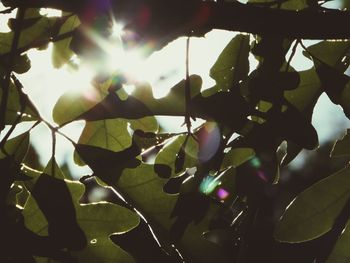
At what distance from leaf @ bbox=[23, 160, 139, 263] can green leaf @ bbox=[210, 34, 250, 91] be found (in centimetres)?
48

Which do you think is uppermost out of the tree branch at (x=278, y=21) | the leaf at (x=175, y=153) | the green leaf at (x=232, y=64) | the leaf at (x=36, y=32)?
the tree branch at (x=278, y=21)

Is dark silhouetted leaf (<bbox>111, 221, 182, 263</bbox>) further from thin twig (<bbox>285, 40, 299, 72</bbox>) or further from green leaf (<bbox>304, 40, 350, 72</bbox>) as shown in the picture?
green leaf (<bbox>304, 40, 350, 72</bbox>)

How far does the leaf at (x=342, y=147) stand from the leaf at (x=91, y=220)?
0.66m

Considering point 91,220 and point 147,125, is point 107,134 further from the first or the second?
point 91,220

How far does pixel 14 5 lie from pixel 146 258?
761mm

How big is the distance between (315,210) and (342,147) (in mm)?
276

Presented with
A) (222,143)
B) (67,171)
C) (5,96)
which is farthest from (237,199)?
(67,171)

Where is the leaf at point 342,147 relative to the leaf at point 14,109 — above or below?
below

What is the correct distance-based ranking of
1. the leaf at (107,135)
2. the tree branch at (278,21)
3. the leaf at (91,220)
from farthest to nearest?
the leaf at (107,135)
the leaf at (91,220)
the tree branch at (278,21)

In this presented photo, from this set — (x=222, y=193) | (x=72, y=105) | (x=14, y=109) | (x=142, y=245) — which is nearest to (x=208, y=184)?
(x=222, y=193)

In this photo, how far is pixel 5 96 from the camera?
3.67ft

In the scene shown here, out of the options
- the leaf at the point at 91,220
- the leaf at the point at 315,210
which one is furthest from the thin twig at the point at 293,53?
the leaf at the point at 91,220

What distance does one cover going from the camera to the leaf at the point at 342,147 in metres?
1.60

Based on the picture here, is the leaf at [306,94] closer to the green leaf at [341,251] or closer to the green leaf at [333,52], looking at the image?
the green leaf at [333,52]
